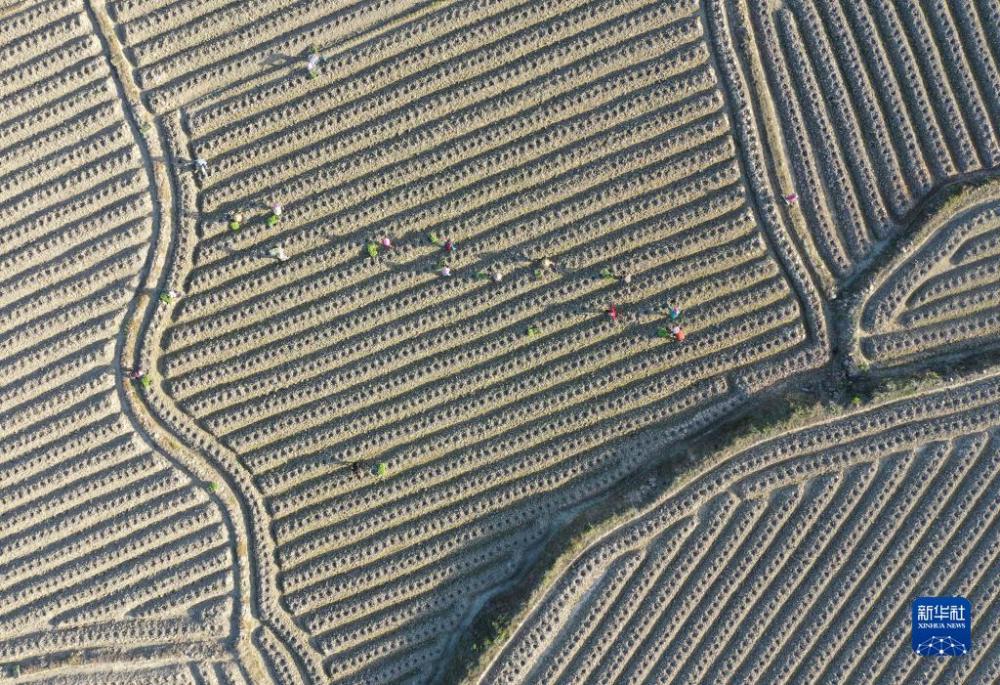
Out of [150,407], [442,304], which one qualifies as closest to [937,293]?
[442,304]

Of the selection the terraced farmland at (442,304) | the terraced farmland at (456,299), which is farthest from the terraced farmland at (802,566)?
the terraced farmland at (456,299)

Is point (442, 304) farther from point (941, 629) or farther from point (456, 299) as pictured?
point (941, 629)

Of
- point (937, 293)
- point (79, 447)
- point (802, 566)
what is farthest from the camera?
point (79, 447)

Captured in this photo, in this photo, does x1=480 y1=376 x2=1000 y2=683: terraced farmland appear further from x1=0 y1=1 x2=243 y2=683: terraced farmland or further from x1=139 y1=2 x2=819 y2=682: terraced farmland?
x1=0 y1=1 x2=243 y2=683: terraced farmland

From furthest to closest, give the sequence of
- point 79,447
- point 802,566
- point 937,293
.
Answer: point 79,447 → point 937,293 → point 802,566

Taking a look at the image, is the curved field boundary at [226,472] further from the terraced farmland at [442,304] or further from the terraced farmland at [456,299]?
the terraced farmland at [456,299]

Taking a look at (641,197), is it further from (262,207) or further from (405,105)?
(262,207)

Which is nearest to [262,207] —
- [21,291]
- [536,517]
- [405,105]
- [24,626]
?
[405,105]
